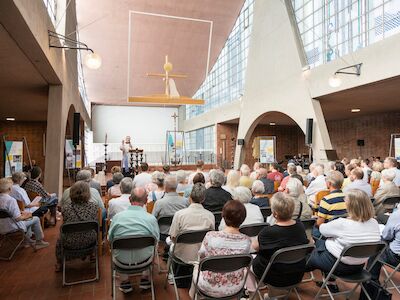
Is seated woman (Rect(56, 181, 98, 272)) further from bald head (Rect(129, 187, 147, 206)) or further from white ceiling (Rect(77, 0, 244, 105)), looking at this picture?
white ceiling (Rect(77, 0, 244, 105))

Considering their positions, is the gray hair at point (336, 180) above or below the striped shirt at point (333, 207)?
above

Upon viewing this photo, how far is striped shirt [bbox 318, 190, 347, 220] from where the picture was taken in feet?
10.1

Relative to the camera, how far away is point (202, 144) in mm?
22297

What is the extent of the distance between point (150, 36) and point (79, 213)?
14166 mm

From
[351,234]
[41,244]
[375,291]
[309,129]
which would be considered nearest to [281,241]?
[351,234]

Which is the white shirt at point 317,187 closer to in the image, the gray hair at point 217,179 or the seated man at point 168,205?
the gray hair at point 217,179

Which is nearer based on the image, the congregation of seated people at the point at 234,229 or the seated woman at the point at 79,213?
the congregation of seated people at the point at 234,229

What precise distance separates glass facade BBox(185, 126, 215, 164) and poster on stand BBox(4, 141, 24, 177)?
1269 cm

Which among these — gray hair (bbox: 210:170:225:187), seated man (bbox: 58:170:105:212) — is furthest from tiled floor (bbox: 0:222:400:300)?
gray hair (bbox: 210:170:225:187)

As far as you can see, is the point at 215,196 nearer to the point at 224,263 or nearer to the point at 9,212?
the point at 224,263

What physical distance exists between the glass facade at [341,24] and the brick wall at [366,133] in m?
5.56

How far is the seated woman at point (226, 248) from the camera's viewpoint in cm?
209

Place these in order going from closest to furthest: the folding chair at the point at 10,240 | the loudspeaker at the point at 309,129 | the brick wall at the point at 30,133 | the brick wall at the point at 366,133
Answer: the folding chair at the point at 10,240, the loudspeaker at the point at 309,129, the brick wall at the point at 366,133, the brick wall at the point at 30,133

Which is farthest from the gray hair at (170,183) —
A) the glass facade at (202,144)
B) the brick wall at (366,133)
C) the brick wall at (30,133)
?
the glass facade at (202,144)
